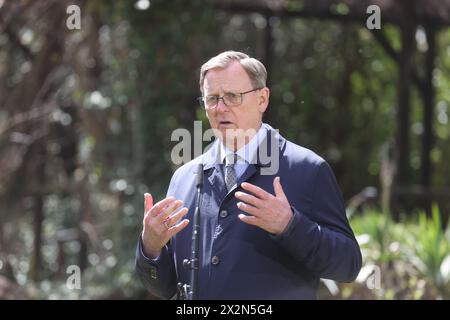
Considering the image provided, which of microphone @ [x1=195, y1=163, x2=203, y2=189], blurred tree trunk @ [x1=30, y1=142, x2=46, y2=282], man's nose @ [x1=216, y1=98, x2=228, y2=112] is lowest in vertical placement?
blurred tree trunk @ [x1=30, y1=142, x2=46, y2=282]

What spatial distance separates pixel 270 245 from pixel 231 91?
0.48 m

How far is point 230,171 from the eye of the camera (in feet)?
8.67

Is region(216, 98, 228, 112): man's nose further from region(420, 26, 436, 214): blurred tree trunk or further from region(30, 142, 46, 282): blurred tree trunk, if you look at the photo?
region(420, 26, 436, 214): blurred tree trunk

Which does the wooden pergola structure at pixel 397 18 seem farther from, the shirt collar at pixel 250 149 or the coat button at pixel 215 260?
the coat button at pixel 215 260

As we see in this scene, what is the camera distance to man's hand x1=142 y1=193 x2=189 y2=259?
245 cm

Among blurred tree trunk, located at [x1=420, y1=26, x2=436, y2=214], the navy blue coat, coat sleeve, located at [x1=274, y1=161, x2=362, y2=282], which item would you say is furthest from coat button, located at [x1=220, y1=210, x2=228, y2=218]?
blurred tree trunk, located at [x1=420, y1=26, x2=436, y2=214]

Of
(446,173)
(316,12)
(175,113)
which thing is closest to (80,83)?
(175,113)

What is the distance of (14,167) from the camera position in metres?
7.86

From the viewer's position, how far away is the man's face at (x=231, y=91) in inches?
100

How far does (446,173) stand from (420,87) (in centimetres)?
265

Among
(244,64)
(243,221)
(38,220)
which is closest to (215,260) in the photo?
(243,221)

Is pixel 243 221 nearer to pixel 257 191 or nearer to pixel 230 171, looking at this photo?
pixel 257 191

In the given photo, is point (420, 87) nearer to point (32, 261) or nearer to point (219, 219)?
point (32, 261)

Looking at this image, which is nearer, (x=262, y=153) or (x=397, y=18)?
(x=262, y=153)
